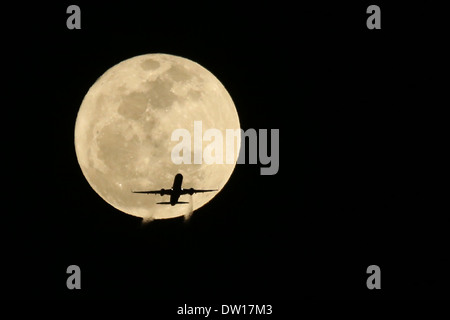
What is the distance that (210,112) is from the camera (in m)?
18.8

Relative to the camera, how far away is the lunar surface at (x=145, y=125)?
18.3 metres

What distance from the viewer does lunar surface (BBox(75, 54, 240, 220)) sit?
60.1 feet

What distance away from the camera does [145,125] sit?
18281mm

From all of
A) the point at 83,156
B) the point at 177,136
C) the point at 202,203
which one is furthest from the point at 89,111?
the point at 202,203

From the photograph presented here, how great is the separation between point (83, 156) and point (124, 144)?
1646mm

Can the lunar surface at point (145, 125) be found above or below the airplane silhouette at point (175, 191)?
above

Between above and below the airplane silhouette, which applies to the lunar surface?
above

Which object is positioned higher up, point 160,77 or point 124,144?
point 160,77

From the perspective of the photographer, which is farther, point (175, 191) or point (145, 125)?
point (175, 191)

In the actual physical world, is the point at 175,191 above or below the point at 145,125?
below

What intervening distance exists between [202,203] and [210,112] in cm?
282

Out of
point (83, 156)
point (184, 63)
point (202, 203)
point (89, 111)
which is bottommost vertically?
point (202, 203)

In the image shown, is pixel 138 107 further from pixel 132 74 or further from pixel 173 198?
pixel 173 198

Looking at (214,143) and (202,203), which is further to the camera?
(202,203)
